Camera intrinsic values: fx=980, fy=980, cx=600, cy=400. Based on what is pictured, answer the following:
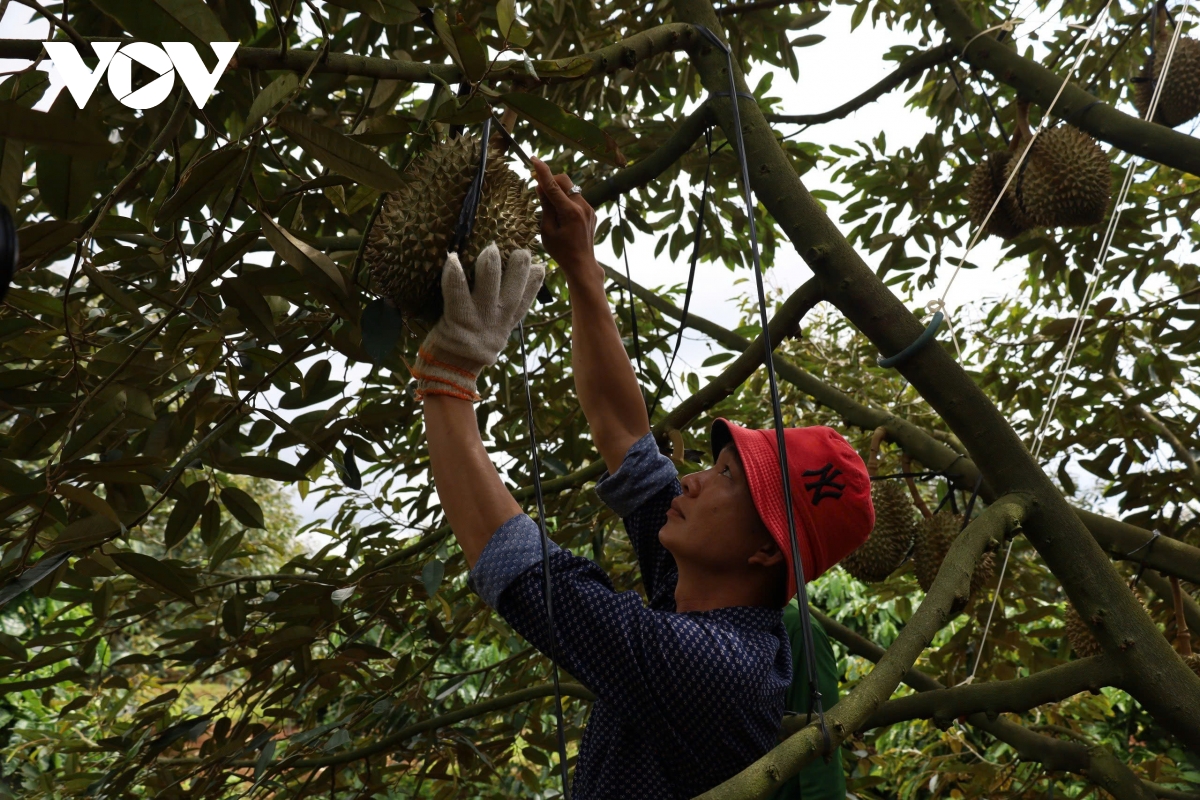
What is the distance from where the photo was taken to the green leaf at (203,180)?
979 millimetres

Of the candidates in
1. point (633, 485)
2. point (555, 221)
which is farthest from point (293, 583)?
point (555, 221)

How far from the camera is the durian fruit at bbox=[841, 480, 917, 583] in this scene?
2.55m

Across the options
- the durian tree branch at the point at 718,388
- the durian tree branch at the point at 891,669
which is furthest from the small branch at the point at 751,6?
the durian tree branch at the point at 891,669

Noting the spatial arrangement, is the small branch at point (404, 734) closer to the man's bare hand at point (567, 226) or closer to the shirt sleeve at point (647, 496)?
the shirt sleeve at point (647, 496)

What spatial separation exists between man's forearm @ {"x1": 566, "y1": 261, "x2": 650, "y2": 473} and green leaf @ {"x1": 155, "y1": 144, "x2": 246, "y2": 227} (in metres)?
0.73

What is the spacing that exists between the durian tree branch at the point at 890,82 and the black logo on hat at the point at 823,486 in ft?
4.18

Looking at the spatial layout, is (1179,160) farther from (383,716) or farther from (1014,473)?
(383,716)

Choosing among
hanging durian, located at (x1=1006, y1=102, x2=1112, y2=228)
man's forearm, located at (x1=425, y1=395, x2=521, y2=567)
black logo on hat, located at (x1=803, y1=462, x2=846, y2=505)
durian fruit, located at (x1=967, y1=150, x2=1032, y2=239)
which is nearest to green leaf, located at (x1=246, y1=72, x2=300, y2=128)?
man's forearm, located at (x1=425, y1=395, x2=521, y2=567)

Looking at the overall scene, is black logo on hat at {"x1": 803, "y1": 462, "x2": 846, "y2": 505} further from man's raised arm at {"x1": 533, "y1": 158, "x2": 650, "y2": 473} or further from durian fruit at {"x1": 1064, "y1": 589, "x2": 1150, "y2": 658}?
durian fruit at {"x1": 1064, "y1": 589, "x2": 1150, "y2": 658}

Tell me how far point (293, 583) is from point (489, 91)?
4.26ft

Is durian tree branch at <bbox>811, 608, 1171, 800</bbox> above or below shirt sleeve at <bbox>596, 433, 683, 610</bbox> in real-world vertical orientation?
below

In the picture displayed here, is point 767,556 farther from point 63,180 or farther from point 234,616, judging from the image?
point 234,616

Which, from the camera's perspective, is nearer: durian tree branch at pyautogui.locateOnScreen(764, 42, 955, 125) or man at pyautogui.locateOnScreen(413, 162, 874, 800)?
man at pyautogui.locateOnScreen(413, 162, 874, 800)

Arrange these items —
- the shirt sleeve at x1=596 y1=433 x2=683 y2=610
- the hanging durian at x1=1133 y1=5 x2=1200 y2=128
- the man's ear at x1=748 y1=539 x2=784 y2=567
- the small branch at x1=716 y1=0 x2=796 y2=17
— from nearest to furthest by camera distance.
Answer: the man's ear at x1=748 y1=539 x2=784 y2=567, the shirt sleeve at x1=596 y1=433 x2=683 y2=610, the small branch at x1=716 y1=0 x2=796 y2=17, the hanging durian at x1=1133 y1=5 x2=1200 y2=128
